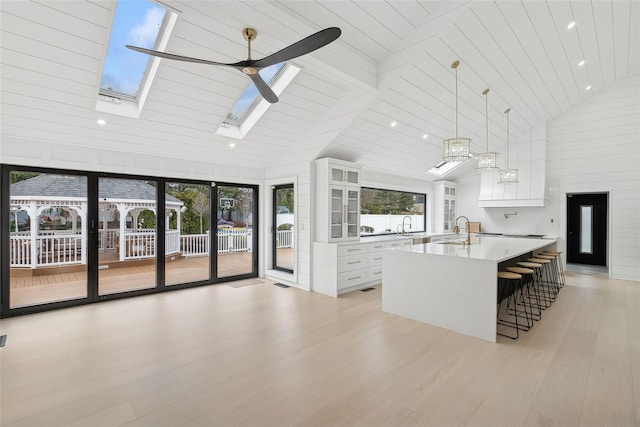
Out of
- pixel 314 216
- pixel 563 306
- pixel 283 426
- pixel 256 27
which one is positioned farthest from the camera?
pixel 314 216

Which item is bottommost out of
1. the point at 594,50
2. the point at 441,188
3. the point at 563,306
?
the point at 563,306

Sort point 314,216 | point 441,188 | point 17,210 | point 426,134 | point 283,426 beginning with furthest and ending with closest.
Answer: point 441,188
point 426,134
point 314,216
point 17,210
point 283,426

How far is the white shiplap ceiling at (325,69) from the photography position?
109 inches

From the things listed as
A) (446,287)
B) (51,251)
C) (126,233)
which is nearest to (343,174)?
(446,287)

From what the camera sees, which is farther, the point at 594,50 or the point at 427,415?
the point at 594,50

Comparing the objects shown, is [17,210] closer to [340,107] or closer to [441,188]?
[340,107]

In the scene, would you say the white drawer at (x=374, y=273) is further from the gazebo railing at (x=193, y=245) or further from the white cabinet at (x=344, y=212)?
the gazebo railing at (x=193, y=245)

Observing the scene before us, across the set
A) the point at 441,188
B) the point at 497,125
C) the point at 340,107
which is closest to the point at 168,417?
the point at 340,107

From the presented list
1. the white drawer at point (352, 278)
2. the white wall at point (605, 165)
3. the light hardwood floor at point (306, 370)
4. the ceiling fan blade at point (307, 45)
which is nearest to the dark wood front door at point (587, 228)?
the white wall at point (605, 165)

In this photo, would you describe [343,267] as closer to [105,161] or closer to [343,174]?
[343,174]

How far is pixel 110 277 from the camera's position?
535 cm

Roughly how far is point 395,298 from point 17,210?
16.9 ft

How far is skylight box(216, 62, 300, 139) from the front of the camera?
381 centimetres

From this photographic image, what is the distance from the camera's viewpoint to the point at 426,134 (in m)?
5.68
